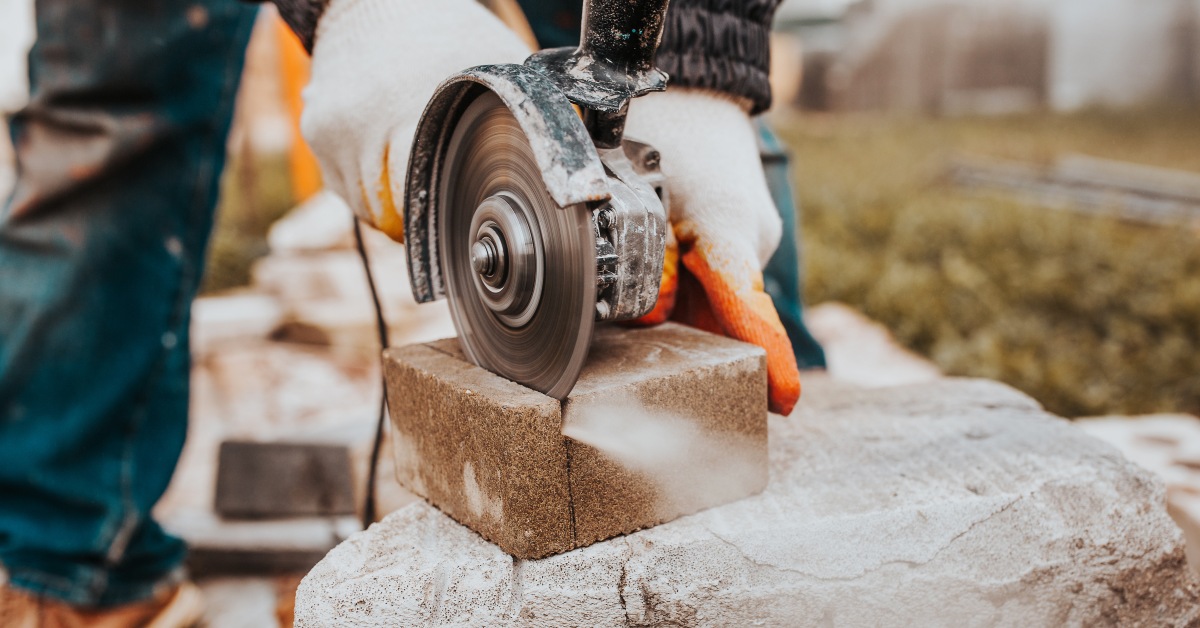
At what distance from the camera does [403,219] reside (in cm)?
139

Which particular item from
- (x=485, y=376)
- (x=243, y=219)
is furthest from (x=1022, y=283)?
(x=243, y=219)

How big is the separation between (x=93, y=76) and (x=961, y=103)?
17.1 meters

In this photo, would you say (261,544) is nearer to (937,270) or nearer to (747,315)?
(747,315)

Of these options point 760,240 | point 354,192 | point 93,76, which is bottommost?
point 760,240

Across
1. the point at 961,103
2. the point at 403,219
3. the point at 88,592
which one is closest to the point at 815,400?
the point at 403,219

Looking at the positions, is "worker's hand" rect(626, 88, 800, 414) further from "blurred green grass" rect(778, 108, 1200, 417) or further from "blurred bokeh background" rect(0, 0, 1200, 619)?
"blurred green grass" rect(778, 108, 1200, 417)

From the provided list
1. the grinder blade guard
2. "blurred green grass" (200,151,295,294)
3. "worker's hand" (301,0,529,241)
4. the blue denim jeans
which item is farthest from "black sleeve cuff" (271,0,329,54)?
"blurred green grass" (200,151,295,294)

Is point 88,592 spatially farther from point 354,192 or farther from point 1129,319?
point 1129,319

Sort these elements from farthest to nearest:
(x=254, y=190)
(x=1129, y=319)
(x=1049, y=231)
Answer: (x=254, y=190) < (x=1049, y=231) < (x=1129, y=319)

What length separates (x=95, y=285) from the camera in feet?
6.49

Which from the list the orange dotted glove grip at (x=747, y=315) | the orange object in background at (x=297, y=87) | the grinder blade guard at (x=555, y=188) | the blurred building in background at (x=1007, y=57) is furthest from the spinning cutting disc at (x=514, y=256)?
the blurred building in background at (x=1007, y=57)

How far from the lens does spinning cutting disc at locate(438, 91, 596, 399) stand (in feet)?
3.73

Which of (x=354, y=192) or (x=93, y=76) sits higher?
(x=93, y=76)

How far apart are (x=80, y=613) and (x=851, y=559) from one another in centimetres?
172
